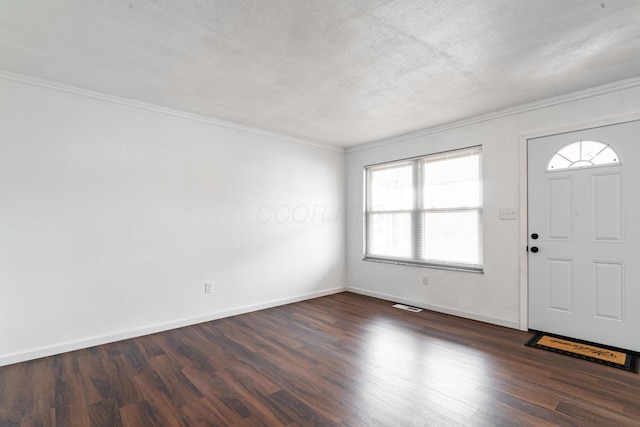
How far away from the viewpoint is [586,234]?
3146 millimetres

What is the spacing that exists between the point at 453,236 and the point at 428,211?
1.63 ft

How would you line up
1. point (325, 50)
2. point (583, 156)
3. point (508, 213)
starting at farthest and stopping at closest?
point (508, 213), point (583, 156), point (325, 50)

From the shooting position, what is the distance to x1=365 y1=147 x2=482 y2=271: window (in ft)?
13.4

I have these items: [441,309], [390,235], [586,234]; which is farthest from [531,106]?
[441,309]

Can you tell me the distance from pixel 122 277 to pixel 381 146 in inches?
155

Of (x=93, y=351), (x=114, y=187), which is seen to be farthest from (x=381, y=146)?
(x=93, y=351)

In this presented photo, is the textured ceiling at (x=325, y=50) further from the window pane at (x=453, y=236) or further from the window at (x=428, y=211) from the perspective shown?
the window pane at (x=453, y=236)

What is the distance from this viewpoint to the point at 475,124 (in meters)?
3.95

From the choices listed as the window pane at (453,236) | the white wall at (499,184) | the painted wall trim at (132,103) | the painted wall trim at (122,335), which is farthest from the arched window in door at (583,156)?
the painted wall trim at (122,335)

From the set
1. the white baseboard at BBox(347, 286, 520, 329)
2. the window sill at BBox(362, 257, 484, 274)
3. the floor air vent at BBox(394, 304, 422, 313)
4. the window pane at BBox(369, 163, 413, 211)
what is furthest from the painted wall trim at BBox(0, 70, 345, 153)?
the floor air vent at BBox(394, 304, 422, 313)

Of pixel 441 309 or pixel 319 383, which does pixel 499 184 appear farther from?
pixel 319 383

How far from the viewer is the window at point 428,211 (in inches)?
160

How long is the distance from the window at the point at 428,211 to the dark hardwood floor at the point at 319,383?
118 centimetres

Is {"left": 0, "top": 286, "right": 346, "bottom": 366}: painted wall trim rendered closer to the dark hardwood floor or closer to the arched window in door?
the dark hardwood floor
